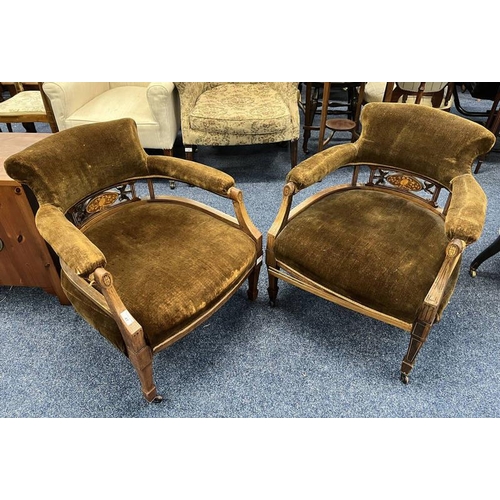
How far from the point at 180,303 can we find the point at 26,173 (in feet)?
2.16

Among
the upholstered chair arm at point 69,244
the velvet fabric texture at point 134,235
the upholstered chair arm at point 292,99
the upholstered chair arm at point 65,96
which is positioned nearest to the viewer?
the upholstered chair arm at point 69,244

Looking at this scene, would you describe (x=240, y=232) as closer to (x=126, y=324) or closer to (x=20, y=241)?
(x=126, y=324)

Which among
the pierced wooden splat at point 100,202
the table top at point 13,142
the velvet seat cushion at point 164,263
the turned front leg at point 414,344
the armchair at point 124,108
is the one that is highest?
the table top at point 13,142

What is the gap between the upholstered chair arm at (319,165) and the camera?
1.37 m

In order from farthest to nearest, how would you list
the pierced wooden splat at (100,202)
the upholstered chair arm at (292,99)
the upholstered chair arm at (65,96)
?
the upholstered chair arm at (292,99)
the upholstered chair arm at (65,96)
the pierced wooden splat at (100,202)

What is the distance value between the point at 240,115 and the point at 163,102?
497 mm

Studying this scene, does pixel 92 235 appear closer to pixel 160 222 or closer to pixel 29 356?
pixel 160 222

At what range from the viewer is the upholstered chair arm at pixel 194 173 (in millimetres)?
1386

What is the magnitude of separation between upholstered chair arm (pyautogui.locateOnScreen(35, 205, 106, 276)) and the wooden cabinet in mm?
236

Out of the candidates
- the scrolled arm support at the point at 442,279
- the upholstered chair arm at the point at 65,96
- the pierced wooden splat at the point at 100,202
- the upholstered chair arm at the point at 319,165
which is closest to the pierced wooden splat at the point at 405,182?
the upholstered chair arm at the point at 319,165

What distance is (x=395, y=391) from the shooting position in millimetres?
1342

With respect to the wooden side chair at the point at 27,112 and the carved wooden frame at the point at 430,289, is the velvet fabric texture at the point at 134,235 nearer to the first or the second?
the carved wooden frame at the point at 430,289

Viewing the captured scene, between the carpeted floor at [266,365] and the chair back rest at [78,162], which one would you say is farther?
the carpeted floor at [266,365]

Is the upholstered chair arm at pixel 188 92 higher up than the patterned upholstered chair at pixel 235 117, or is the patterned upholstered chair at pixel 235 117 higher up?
the upholstered chair arm at pixel 188 92
